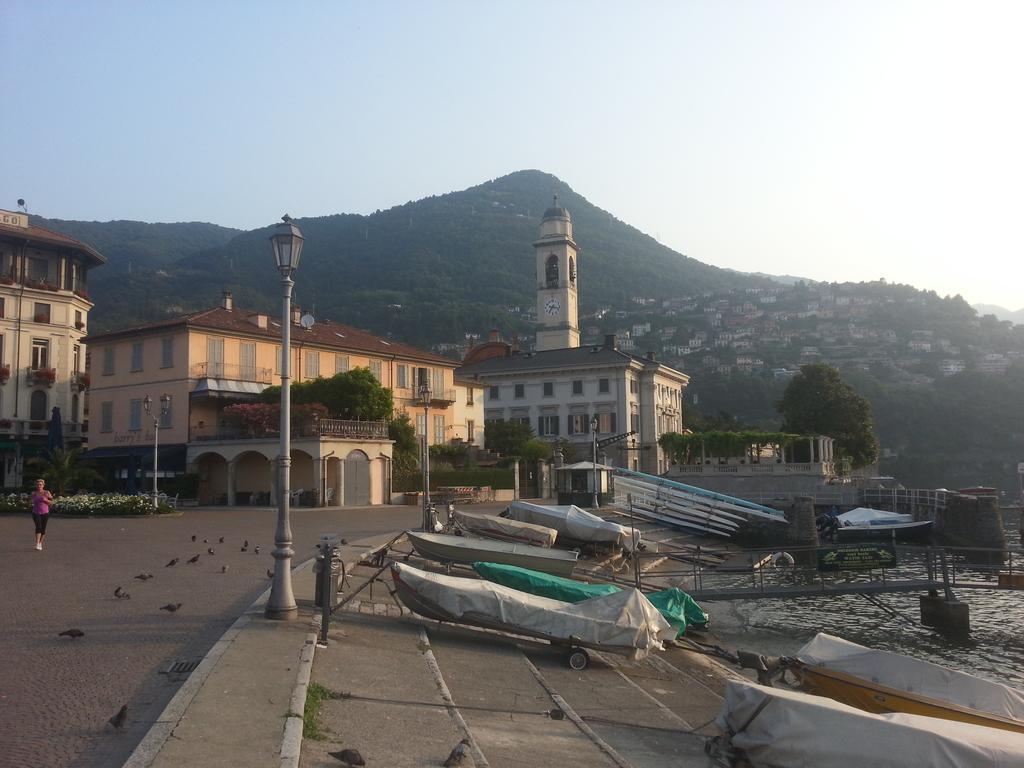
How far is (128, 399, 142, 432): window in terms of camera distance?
47.8 m

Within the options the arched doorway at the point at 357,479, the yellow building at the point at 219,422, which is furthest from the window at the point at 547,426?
the arched doorway at the point at 357,479

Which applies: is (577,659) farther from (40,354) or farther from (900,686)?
(40,354)

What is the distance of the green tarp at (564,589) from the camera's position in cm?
1616

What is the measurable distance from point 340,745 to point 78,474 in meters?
37.1

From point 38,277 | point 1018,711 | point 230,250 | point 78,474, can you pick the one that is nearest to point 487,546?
point 1018,711

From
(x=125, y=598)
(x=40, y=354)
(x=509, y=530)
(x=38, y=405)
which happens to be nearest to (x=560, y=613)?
(x=125, y=598)

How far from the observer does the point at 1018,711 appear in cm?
1098

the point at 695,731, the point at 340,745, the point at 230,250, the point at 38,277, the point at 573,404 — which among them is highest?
the point at 230,250

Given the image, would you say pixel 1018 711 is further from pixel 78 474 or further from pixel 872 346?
pixel 872 346

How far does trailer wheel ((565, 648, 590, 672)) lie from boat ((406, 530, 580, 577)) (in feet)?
20.4

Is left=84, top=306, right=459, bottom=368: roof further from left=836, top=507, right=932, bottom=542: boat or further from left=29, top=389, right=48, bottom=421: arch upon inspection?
left=836, top=507, right=932, bottom=542: boat

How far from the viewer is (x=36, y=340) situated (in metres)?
60.3

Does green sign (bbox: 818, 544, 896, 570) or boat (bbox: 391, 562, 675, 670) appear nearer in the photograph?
boat (bbox: 391, 562, 675, 670)

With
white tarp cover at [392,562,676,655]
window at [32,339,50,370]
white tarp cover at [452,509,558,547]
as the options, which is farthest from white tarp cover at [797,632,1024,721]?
window at [32,339,50,370]
